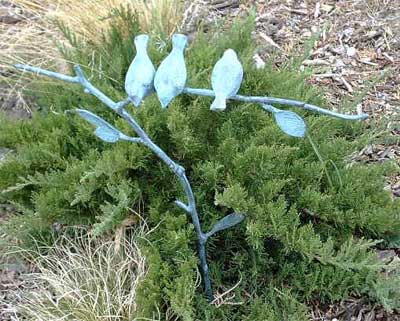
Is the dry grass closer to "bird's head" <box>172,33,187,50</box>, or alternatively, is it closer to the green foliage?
the green foliage

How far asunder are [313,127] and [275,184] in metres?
0.37

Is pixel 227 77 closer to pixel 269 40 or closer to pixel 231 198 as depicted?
pixel 231 198

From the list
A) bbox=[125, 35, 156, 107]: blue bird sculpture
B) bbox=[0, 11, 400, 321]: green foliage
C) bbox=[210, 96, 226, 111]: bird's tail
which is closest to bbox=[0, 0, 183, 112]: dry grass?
bbox=[0, 11, 400, 321]: green foliage

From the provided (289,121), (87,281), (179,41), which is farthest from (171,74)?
(87,281)

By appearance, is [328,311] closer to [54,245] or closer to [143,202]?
[143,202]

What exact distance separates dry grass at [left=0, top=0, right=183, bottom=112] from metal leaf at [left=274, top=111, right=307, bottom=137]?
167 centimetres

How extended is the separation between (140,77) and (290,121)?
1.02ft

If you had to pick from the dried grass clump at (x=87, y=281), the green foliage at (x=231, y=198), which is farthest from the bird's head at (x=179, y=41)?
the dried grass clump at (x=87, y=281)

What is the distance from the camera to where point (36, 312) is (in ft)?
6.83

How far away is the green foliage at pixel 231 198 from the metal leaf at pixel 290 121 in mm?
497

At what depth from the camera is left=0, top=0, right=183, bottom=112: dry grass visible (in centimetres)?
302

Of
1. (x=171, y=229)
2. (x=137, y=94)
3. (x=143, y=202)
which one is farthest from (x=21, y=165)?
(x=137, y=94)

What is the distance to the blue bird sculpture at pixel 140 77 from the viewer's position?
130 cm

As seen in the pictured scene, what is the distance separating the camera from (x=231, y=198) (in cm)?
183
